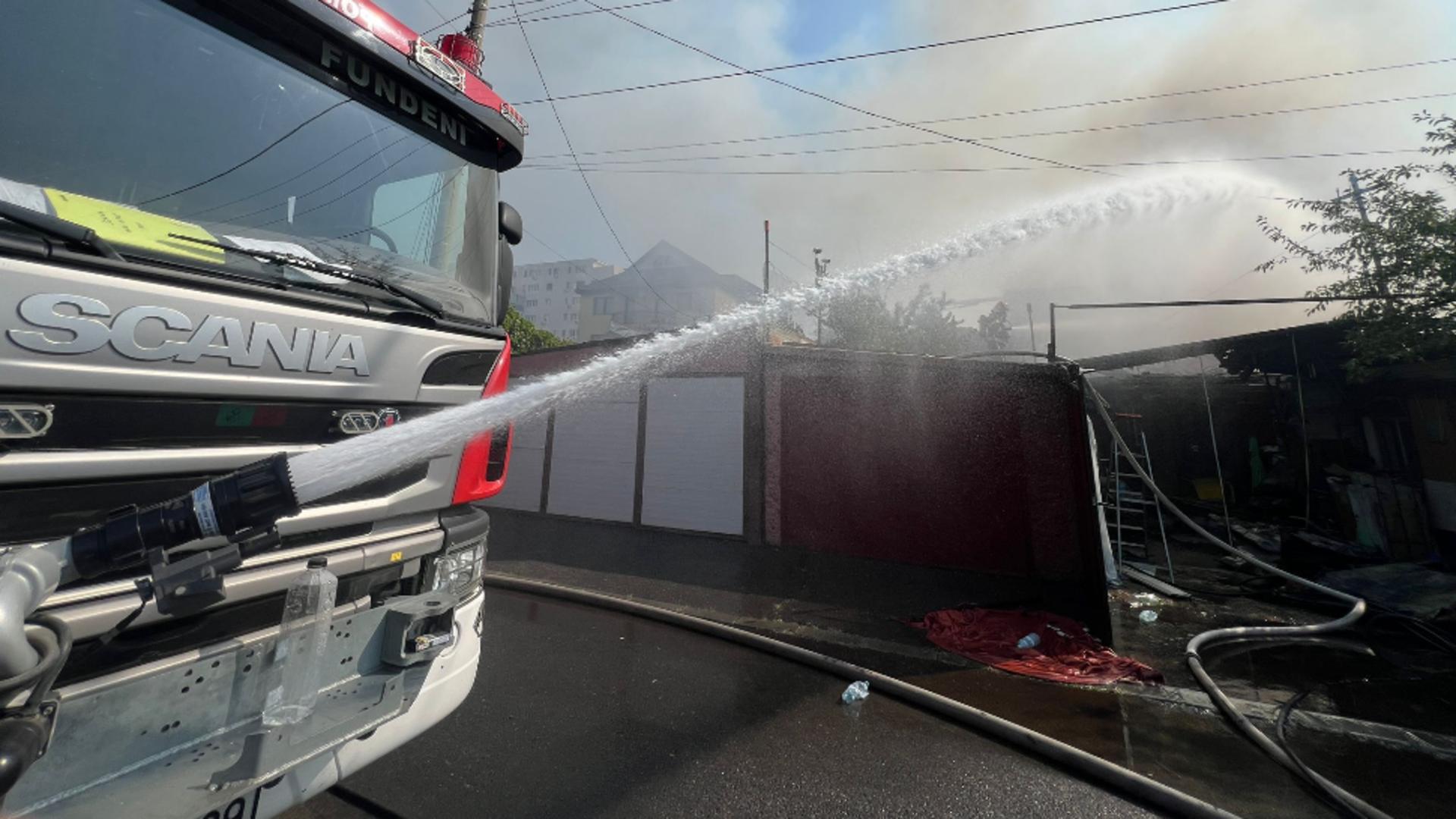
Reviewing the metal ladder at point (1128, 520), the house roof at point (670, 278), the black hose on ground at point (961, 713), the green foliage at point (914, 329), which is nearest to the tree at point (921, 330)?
the green foliage at point (914, 329)

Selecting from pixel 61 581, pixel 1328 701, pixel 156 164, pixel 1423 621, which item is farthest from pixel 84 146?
pixel 1423 621

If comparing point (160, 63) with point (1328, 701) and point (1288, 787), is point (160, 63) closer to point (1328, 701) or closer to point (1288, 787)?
point (1288, 787)

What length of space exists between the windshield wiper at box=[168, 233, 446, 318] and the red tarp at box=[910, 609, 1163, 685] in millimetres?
5913

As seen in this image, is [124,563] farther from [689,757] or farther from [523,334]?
[523,334]

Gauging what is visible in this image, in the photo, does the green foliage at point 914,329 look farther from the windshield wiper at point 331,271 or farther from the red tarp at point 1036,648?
the windshield wiper at point 331,271

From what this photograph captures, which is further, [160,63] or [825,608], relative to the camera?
[825,608]

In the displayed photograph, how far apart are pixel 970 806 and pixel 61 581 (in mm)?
4100

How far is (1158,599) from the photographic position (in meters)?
8.20

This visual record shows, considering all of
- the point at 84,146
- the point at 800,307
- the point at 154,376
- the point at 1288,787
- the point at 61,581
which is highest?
the point at 800,307

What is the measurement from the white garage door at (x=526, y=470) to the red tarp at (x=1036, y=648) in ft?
27.5

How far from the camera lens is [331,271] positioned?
233cm

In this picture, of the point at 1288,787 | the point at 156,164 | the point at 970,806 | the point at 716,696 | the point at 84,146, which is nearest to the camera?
the point at 84,146

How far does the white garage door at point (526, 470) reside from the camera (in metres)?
12.4

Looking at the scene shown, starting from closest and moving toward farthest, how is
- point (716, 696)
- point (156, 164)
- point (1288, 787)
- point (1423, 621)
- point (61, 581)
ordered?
point (61, 581) < point (156, 164) < point (1288, 787) < point (716, 696) < point (1423, 621)
